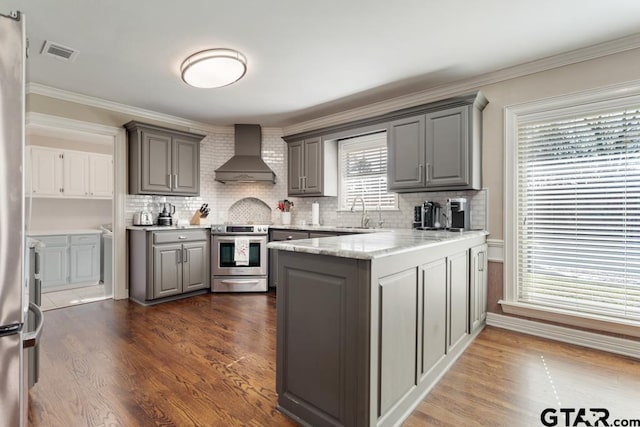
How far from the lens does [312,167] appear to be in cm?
466

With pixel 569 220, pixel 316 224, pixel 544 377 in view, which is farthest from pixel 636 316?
pixel 316 224

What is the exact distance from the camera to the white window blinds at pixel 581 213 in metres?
2.70

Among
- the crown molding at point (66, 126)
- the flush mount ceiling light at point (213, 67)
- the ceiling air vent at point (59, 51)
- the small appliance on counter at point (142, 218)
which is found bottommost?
the small appliance on counter at point (142, 218)

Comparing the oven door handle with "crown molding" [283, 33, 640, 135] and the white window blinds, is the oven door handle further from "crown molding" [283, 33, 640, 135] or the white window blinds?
the white window blinds

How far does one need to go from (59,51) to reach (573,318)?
512 cm

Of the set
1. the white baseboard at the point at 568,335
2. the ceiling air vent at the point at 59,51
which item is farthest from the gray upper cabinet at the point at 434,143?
the ceiling air vent at the point at 59,51

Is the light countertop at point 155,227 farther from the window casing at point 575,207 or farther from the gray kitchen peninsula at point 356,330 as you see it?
the window casing at point 575,207

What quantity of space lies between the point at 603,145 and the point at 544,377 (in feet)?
6.62

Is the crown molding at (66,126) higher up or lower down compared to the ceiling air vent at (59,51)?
lower down

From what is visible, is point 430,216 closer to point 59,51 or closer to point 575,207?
point 575,207

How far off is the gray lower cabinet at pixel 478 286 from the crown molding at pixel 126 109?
3.61m

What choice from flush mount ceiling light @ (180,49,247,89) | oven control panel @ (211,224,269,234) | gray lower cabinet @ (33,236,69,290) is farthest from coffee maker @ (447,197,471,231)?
gray lower cabinet @ (33,236,69,290)

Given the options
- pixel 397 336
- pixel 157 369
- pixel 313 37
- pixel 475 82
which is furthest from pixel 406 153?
pixel 157 369

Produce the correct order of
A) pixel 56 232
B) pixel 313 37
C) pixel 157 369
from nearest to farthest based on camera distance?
pixel 157 369, pixel 313 37, pixel 56 232
